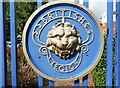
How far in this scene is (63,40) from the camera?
2346mm

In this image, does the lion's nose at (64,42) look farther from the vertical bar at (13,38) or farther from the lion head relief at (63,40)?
the vertical bar at (13,38)

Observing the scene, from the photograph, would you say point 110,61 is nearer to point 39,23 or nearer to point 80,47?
A: point 80,47

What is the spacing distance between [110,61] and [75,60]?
0.95ft

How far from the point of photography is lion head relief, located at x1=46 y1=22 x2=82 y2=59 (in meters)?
2.35

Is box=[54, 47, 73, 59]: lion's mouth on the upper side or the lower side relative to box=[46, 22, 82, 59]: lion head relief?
lower

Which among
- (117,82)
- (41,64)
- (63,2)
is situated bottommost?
(117,82)

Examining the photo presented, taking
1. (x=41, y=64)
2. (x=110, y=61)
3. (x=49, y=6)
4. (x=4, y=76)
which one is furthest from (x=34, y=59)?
(x=110, y=61)

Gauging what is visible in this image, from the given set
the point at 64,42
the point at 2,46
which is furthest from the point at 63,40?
the point at 2,46

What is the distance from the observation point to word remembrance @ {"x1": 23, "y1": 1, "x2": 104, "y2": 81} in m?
2.38

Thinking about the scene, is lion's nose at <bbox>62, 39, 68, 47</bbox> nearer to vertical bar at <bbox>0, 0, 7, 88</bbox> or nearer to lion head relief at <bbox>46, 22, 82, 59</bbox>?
lion head relief at <bbox>46, 22, 82, 59</bbox>

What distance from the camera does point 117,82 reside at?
2.48 metres

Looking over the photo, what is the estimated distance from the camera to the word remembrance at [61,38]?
2.38 meters

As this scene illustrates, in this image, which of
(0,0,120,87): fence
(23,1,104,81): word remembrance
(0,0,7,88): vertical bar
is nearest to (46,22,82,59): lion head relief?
(23,1,104,81): word remembrance

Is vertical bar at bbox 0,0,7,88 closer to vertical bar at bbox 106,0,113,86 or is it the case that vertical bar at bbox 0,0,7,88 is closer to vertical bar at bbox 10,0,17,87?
vertical bar at bbox 10,0,17,87
